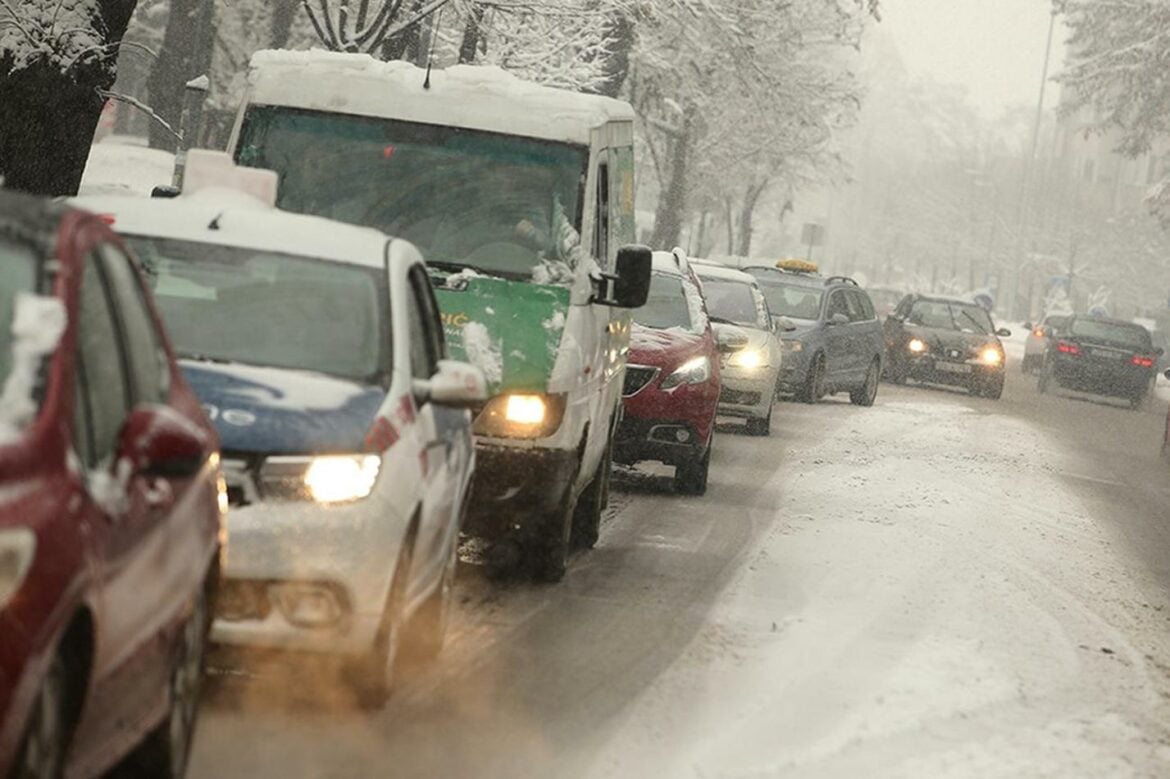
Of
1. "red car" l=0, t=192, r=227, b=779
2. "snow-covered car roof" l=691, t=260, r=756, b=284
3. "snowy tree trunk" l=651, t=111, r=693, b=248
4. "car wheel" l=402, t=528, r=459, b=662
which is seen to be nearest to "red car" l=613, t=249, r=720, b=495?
"snow-covered car roof" l=691, t=260, r=756, b=284

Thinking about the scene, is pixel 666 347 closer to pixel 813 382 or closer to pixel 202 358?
pixel 202 358

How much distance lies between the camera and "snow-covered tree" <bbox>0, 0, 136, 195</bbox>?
16.1 metres

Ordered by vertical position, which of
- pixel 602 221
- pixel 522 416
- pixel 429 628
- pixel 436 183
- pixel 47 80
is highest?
pixel 47 80

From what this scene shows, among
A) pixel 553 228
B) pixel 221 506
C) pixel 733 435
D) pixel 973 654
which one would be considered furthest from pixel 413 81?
pixel 733 435

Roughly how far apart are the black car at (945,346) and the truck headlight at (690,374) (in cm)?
2114

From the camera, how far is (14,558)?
4.60 m

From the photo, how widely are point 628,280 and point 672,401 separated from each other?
5.06 metres

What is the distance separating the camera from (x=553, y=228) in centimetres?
1223

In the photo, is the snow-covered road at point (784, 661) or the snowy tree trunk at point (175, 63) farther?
the snowy tree trunk at point (175, 63)

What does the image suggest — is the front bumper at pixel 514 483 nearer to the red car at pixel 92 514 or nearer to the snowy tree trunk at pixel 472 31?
the red car at pixel 92 514

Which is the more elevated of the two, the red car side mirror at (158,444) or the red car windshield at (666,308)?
the red car side mirror at (158,444)

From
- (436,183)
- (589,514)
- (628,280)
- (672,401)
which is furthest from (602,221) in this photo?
(672,401)

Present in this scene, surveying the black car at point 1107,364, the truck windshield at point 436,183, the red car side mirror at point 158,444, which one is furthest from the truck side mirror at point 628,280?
the black car at point 1107,364

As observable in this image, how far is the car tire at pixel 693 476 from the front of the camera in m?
17.2
